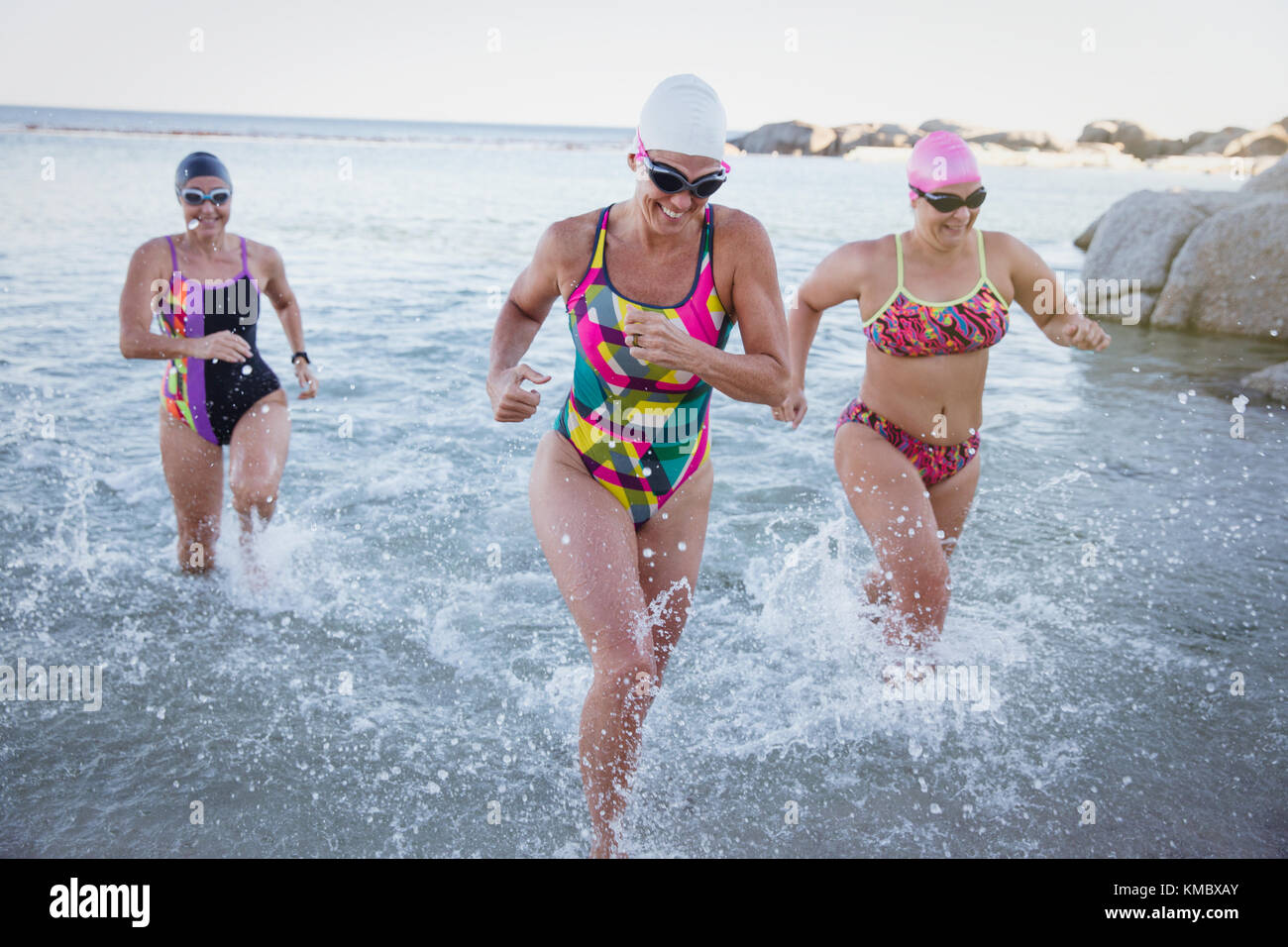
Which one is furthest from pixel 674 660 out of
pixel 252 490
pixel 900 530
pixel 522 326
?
pixel 252 490

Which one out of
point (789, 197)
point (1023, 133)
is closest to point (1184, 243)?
point (789, 197)

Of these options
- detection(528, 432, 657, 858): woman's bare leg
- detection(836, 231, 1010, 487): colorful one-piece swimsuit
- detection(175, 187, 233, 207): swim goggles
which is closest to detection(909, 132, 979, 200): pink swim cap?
detection(836, 231, 1010, 487): colorful one-piece swimsuit

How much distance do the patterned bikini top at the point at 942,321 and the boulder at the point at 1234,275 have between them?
31.0ft

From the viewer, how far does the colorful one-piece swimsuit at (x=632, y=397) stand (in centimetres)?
321

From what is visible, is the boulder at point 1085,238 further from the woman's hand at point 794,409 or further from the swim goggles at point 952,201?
the woman's hand at point 794,409

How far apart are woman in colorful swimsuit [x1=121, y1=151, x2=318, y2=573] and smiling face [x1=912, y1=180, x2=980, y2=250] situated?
3399mm

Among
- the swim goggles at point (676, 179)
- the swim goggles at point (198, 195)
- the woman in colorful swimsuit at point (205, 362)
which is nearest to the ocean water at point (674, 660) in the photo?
the woman in colorful swimsuit at point (205, 362)

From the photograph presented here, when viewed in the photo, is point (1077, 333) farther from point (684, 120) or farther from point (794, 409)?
point (684, 120)

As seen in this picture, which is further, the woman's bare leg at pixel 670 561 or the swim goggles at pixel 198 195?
the swim goggles at pixel 198 195

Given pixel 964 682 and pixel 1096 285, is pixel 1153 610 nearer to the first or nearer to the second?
pixel 964 682

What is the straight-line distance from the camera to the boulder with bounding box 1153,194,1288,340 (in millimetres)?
11727

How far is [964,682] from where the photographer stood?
4.57m

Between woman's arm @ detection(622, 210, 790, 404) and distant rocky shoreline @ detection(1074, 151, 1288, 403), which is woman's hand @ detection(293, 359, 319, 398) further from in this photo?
distant rocky shoreline @ detection(1074, 151, 1288, 403)

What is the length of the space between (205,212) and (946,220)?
3791mm
